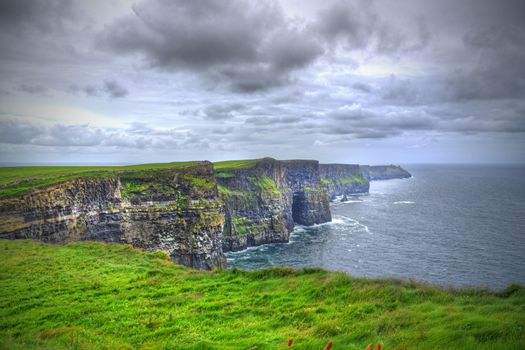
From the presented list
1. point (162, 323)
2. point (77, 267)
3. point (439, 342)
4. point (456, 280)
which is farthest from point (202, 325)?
point (456, 280)

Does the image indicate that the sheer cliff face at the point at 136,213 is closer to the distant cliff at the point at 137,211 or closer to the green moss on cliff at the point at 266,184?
the distant cliff at the point at 137,211

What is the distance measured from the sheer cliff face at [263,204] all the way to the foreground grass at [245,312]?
73.6 meters

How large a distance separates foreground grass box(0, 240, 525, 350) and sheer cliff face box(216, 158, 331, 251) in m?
73.6

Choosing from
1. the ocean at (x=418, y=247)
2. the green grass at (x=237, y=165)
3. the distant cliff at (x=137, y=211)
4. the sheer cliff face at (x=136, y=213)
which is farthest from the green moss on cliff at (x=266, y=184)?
the sheer cliff face at (x=136, y=213)

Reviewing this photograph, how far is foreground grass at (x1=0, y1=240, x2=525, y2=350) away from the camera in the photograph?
11.3 meters

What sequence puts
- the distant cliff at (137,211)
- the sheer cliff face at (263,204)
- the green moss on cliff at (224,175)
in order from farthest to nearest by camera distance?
the green moss on cliff at (224,175)
the sheer cliff face at (263,204)
the distant cliff at (137,211)

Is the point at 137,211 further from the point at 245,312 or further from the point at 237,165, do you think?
the point at 237,165

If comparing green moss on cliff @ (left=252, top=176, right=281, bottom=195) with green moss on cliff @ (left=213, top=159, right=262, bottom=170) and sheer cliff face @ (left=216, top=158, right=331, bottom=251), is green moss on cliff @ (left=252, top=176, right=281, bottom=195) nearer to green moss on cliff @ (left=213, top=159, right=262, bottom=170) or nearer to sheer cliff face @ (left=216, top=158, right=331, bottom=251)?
sheer cliff face @ (left=216, top=158, right=331, bottom=251)

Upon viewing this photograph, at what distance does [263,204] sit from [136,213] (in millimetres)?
54516

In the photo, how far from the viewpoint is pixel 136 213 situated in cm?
6200

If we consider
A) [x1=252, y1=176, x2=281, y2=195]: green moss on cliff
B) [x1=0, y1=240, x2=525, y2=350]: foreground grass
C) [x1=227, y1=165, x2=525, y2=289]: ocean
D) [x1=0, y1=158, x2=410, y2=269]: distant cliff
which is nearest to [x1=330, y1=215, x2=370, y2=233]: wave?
[x1=227, y1=165, x2=525, y2=289]: ocean

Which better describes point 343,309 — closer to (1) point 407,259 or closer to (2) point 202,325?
(2) point 202,325

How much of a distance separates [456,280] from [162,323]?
63428 millimetres

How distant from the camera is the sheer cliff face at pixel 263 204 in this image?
330 ft
